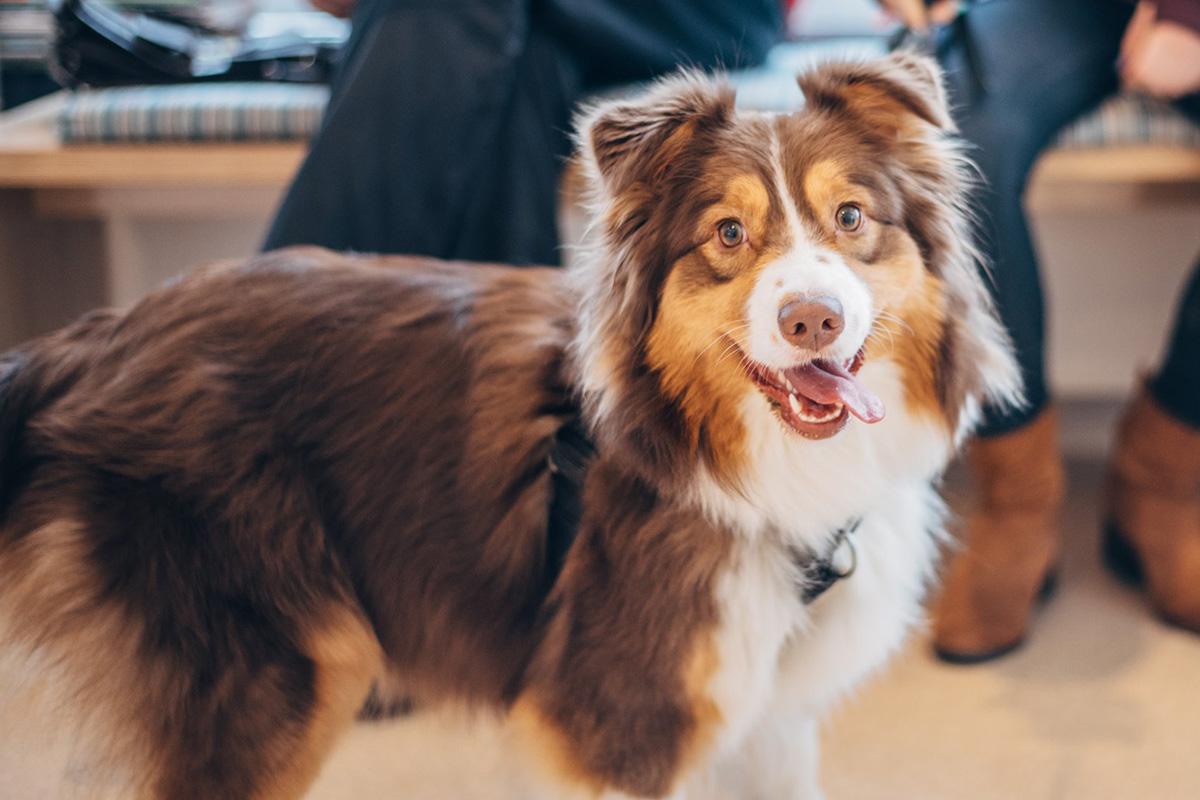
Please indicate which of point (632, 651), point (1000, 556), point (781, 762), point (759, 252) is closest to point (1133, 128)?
point (1000, 556)

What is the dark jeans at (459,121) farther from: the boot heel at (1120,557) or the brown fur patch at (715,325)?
the boot heel at (1120,557)

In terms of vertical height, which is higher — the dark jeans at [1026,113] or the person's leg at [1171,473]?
the dark jeans at [1026,113]

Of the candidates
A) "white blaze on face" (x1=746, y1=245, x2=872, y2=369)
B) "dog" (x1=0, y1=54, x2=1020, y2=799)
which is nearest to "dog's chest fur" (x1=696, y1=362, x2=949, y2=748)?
"dog" (x1=0, y1=54, x2=1020, y2=799)

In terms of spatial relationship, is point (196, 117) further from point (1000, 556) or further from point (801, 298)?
point (1000, 556)

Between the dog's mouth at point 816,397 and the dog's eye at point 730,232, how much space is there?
0.14 metres

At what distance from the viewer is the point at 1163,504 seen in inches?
89.5

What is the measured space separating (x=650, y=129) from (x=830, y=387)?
0.37 m

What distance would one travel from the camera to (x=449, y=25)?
204 cm

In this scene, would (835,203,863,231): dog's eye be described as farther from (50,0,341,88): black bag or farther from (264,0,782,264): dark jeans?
(50,0,341,88): black bag

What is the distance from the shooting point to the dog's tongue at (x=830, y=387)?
1.34 m

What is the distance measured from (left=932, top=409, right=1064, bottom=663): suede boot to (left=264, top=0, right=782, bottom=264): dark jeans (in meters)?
0.94

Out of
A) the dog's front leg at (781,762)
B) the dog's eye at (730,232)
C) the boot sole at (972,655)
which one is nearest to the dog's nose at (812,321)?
the dog's eye at (730,232)

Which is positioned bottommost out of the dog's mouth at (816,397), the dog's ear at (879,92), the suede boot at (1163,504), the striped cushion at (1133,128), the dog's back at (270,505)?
the suede boot at (1163,504)

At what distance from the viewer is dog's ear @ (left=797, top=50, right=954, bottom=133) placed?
4.69 ft
